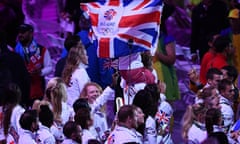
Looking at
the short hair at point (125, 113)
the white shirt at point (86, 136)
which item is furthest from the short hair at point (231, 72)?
the short hair at point (125, 113)

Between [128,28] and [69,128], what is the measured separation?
1.37 m

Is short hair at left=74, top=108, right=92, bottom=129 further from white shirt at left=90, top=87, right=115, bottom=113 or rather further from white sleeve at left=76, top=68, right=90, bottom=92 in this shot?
white sleeve at left=76, top=68, right=90, bottom=92

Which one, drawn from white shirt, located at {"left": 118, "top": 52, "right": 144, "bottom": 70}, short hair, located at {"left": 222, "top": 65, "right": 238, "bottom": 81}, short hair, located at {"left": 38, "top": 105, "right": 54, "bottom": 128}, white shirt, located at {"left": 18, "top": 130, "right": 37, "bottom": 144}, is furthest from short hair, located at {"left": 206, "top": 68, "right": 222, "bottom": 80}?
white shirt, located at {"left": 18, "top": 130, "right": 37, "bottom": 144}

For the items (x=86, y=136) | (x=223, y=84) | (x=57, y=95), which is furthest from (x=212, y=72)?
(x=86, y=136)

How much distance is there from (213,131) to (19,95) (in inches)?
99.3

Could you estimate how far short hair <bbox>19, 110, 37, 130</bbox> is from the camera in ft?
44.6

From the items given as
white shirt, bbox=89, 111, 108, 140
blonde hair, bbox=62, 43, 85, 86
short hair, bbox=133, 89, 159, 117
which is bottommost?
white shirt, bbox=89, 111, 108, 140

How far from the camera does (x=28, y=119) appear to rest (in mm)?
13609

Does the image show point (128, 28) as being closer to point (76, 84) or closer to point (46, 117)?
point (46, 117)

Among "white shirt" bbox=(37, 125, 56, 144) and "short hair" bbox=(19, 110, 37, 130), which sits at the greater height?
"short hair" bbox=(19, 110, 37, 130)

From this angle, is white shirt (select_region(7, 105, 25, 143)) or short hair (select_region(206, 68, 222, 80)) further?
short hair (select_region(206, 68, 222, 80))

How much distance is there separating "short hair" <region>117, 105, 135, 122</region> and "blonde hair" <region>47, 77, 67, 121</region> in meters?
1.74

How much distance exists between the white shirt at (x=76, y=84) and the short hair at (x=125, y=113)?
239 cm

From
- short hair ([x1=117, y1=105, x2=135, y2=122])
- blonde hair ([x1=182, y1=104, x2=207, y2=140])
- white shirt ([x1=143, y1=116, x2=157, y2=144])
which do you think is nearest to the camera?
short hair ([x1=117, y1=105, x2=135, y2=122])
